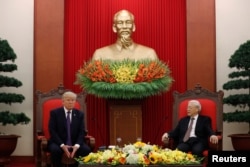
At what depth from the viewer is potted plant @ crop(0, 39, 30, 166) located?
8133 mm

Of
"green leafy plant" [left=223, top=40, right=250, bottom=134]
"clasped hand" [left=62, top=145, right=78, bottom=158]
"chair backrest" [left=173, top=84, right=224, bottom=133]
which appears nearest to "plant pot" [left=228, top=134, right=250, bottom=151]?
"green leafy plant" [left=223, top=40, right=250, bottom=134]

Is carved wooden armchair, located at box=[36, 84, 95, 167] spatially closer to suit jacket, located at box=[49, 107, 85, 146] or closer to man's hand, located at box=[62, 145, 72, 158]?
suit jacket, located at box=[49, 107, 85, 146]

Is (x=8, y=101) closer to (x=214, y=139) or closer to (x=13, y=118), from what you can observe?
(x=13, y=118)

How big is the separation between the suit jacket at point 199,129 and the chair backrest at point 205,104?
290 mm

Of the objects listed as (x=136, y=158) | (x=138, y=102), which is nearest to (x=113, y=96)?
(x=138, y=102)

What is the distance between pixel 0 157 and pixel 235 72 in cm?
345

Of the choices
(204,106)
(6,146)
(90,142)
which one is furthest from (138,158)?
(6,146)

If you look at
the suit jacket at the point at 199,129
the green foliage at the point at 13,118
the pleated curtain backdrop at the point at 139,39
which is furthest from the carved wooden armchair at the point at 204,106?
the green foliage at the point at 13,118

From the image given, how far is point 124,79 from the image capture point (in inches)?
308

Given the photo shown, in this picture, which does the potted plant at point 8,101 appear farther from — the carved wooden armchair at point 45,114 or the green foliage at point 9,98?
the carved wooden armchair at point 45,114

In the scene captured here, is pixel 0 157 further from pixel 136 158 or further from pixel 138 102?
pixel 136 158

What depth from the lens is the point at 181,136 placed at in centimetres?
737

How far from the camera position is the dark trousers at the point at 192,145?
7.07 m

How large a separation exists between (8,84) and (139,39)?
2.14 metres
